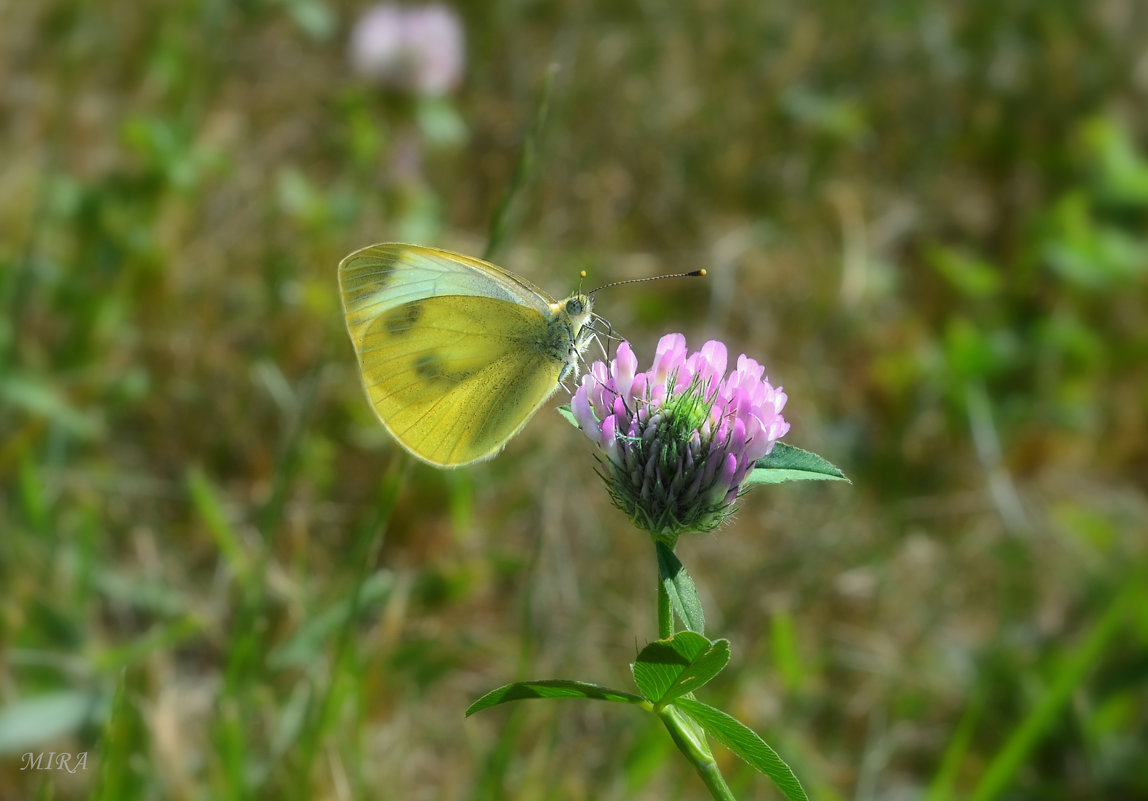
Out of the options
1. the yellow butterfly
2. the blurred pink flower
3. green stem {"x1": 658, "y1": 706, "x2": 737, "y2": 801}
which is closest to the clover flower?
green stem {"x1": 658, "y1": 706, "x2": 737, "y2": 801}

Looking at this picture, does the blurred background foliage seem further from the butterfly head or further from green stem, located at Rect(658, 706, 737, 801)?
Result: green stem, located at Rect(658, 706, 737, 801)

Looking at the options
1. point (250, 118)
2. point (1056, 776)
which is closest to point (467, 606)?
point (1056, 776)

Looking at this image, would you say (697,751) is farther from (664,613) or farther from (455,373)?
(455,373)

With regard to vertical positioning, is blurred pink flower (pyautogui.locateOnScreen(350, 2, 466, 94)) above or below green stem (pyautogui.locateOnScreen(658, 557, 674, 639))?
above

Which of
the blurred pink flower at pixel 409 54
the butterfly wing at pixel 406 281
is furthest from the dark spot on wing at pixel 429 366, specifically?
the blurred pink flower at pixel 409 54

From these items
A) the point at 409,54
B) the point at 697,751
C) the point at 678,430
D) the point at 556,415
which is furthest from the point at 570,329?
the point at 409,54

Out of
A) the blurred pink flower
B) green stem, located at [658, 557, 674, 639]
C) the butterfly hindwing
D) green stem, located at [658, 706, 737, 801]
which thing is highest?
the blurred pink flower

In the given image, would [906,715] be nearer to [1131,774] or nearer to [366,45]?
[1131,774]
